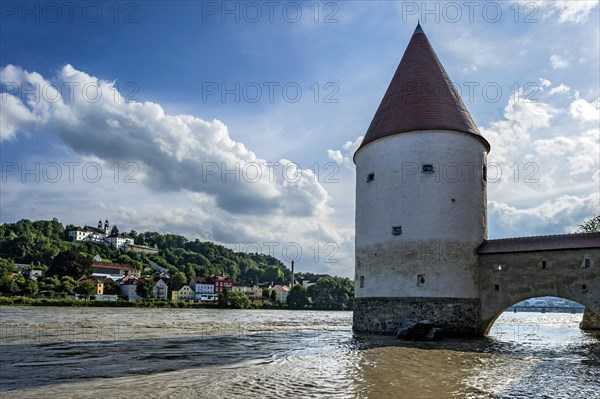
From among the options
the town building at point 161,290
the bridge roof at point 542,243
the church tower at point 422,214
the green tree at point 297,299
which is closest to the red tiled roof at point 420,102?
the church tower at point 422,214

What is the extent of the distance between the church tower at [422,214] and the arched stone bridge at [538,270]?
1.67ft

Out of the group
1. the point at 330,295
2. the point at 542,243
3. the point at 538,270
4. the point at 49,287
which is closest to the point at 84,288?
the point at 49,287

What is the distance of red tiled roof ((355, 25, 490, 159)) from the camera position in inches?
800

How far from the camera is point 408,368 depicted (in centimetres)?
1075

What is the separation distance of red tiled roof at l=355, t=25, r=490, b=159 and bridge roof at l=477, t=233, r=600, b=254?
183 inches

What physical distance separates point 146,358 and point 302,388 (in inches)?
202

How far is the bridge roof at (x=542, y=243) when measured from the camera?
1703cm

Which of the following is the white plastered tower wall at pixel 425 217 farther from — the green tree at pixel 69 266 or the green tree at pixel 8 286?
the green tree at pixel 69 266

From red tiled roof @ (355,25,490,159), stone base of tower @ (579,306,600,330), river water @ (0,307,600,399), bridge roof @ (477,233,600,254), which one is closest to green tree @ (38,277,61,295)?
river water @ (0,307,600,399)

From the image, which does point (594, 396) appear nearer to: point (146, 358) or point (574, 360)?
point (574, 360)

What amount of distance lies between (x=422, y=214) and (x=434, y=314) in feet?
12.8

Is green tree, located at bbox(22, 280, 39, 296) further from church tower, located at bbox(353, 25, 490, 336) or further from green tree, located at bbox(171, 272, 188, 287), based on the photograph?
church tower, located at bbox(353, 25, 490, 336)

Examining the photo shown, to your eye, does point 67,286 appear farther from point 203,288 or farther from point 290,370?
point 290,370

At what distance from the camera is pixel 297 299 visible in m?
88.9
